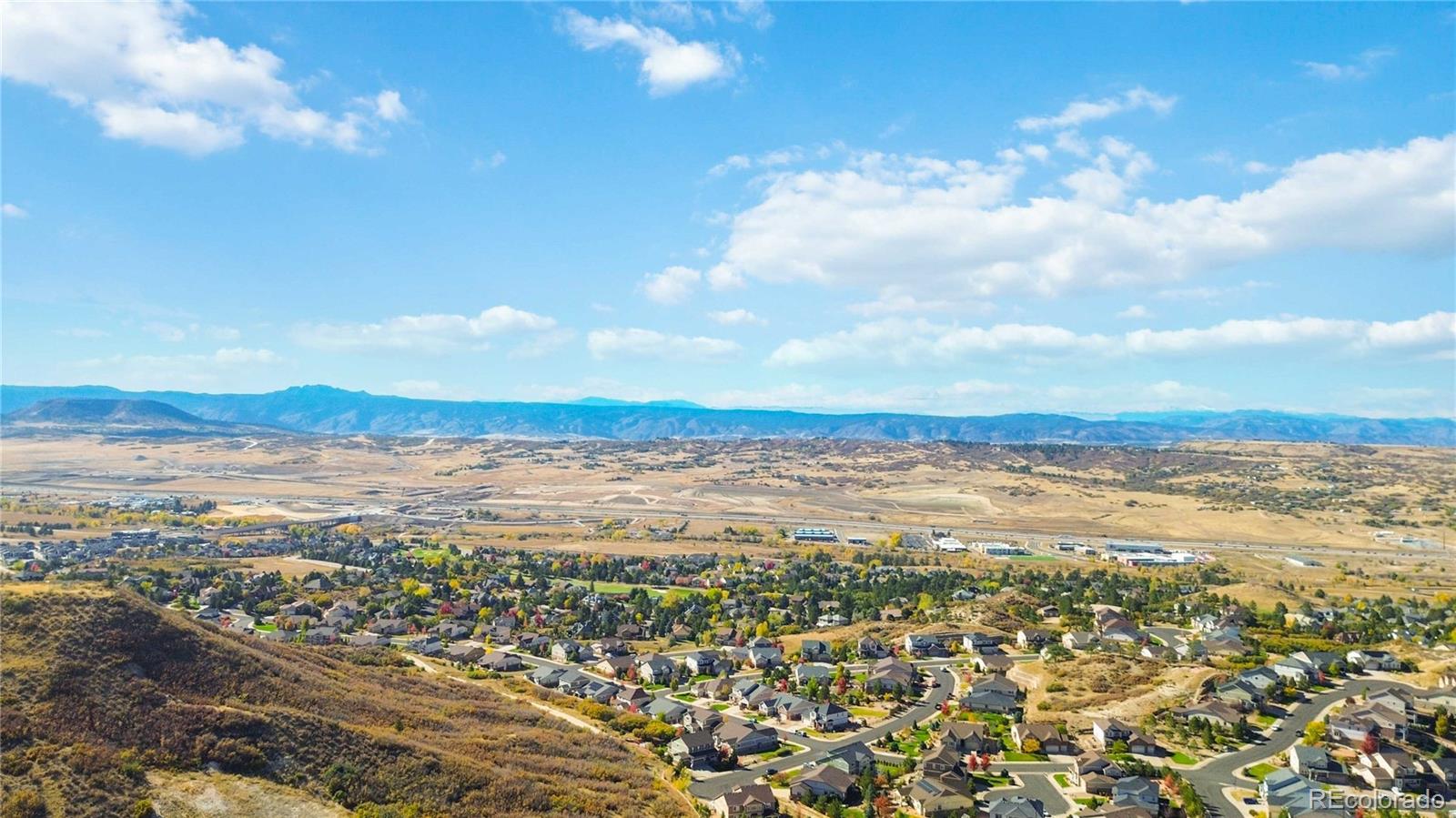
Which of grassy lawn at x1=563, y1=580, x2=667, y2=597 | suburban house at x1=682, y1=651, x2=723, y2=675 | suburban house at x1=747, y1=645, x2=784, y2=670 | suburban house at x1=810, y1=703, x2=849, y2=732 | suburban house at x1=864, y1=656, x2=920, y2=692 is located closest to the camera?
suburban house at x1=810, y1=703, x2=849, y2=732

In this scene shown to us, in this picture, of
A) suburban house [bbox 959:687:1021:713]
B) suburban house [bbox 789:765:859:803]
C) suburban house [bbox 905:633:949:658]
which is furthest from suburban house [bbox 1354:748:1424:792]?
suburban house [bbox 905:633:949:658]

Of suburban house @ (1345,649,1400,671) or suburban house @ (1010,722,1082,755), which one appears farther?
suburban house @ (1345,649,1400,671)

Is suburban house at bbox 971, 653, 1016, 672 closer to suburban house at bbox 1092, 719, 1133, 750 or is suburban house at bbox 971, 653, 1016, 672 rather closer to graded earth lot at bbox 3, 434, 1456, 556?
suburban house at bbox 1092, 719, 1133, 750

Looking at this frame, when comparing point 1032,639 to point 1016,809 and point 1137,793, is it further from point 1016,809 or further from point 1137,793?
point 1016,809

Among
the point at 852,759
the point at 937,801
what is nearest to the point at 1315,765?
the point at 937,801

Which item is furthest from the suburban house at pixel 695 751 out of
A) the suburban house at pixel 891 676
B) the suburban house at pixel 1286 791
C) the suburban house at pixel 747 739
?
the suburban house at pixel 1286 791

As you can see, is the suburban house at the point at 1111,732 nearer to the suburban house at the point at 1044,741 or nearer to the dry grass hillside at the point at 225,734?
the suburban house at the point at 1044,741
